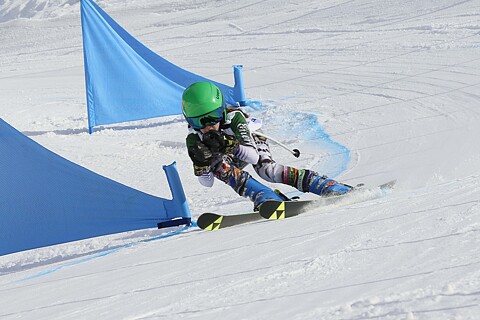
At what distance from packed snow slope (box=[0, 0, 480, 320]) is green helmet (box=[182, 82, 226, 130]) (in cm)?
80

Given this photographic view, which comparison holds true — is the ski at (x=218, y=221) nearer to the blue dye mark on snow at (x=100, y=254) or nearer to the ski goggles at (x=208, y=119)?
the blue dye mark on snow at (x=100, y=254)

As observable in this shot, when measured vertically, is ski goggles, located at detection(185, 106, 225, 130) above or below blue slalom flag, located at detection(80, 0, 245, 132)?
above

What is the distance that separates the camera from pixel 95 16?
36.2 ft

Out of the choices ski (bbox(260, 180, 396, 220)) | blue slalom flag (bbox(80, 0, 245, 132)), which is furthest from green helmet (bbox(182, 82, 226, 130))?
blue slalom flag (bbox(80, 0, 245, 132))

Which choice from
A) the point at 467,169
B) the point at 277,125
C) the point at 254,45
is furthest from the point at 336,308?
the point at 254,45

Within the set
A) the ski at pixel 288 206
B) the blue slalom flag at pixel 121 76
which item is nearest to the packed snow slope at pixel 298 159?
the ski at pixel 288 206

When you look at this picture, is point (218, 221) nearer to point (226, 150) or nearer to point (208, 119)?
point (226, 150)

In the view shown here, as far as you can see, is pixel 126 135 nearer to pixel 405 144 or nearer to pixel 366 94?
pixel 366 94

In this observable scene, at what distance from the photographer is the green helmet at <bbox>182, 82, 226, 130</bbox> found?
566 centimetres

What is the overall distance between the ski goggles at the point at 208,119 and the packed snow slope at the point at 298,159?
0.77 metres

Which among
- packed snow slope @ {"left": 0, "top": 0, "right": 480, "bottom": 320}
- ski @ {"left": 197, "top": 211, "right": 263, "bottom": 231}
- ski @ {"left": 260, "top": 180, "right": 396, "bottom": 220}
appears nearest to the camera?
packed snow slope @ {"left": 0, "top": 0, "right": 480, "bottom": 320}

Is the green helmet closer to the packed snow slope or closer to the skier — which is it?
the skier

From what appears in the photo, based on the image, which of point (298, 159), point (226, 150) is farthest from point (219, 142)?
point (298, 159)

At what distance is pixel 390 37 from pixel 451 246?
41.1ft
